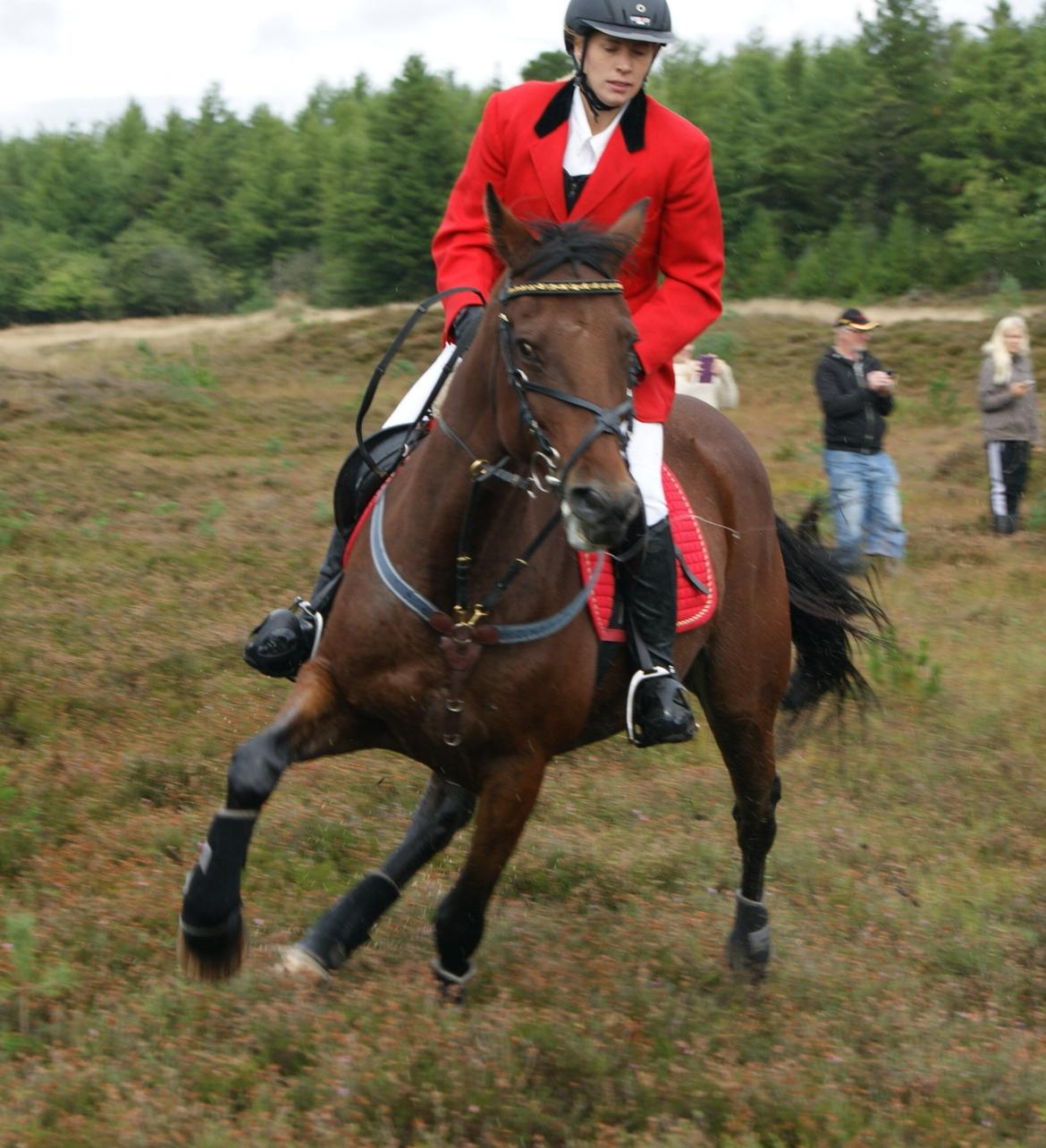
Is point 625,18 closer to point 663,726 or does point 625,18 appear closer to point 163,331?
point 663,726

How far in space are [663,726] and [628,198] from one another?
6.15 feet

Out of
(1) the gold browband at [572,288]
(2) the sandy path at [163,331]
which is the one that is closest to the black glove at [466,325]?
(1) the gold browband at [572,288]

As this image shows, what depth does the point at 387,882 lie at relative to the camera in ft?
17.8

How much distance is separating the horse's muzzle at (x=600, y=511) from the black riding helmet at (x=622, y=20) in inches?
72.2

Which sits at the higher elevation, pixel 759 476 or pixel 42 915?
pixel 759 476

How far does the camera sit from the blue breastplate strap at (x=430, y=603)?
4.63 m

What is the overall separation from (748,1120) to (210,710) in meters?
4.74

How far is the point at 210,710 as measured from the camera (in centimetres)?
830

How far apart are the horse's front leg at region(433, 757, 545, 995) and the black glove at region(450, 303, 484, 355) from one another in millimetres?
1409

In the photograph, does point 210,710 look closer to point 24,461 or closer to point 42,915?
point 42,915

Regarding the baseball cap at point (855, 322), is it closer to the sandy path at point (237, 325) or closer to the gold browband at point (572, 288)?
the gold browband at point (572, 288)

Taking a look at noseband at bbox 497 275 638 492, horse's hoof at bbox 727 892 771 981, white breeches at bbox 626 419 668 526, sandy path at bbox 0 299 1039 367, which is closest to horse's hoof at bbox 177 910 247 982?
noseband at bbox 497 275 638 492

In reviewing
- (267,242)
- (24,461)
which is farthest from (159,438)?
(267,242)

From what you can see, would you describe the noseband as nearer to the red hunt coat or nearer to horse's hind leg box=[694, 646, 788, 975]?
the red hunt coat
